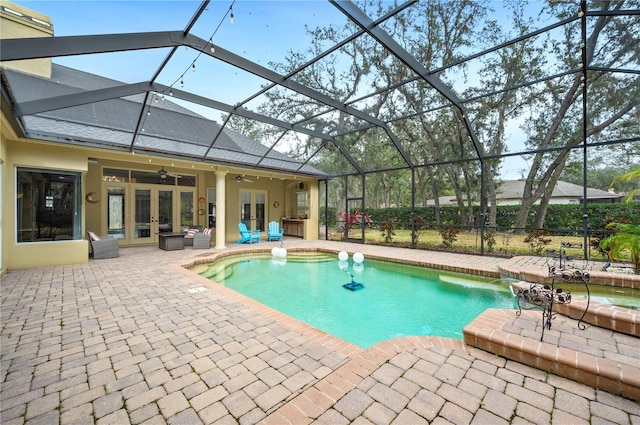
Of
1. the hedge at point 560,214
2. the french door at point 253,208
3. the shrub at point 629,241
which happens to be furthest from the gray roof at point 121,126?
the shrub at point 629,241

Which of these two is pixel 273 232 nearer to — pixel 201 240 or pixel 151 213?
pixel 201 240

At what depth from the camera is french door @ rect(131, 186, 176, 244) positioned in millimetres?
9348

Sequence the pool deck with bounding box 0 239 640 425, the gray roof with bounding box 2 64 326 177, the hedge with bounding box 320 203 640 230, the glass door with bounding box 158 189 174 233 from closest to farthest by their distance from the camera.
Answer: the pool deck with bounding box 0 239 640 425, the gray roof with bounding box 2 64 326 177, the glass door with bounding box 158 189 174 233, the hedge with bounding box 320 203 640 230

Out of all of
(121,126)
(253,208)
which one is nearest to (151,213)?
(121,126)

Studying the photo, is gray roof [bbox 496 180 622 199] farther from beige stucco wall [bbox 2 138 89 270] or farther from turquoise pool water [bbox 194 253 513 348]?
Result: beige stucco wall [bbox 2 138 89 270]

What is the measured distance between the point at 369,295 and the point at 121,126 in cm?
854

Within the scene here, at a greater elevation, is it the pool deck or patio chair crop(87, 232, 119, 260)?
patio chair crop(87, 232, 119, 260)

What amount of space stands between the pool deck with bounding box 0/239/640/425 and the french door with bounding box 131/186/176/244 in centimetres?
621

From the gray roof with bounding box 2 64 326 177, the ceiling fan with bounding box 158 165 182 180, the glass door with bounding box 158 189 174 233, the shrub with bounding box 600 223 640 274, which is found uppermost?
the gray roof with bounding box 2 64 326 177

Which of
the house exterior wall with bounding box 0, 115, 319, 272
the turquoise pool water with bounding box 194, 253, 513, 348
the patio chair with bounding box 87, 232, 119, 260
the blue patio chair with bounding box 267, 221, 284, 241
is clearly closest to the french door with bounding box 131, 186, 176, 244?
the house exterior wall with bounding box 0, 115, 319, 272

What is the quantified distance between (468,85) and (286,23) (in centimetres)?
901

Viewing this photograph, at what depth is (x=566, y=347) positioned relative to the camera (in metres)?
2.39

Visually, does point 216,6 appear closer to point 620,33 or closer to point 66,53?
point 66,53

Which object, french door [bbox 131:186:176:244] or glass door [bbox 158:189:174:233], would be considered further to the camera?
glass door [bbox 158:189:174:233]
